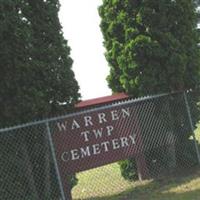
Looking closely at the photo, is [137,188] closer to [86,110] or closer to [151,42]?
[86,110]

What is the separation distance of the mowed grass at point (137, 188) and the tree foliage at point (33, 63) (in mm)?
2042

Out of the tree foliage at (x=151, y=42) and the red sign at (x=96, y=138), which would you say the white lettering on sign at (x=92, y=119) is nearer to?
the red sign at (x=96, y=138)

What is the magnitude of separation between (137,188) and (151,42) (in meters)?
3.05

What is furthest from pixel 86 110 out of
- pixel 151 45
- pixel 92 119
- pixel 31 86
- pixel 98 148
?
pixel 151 45

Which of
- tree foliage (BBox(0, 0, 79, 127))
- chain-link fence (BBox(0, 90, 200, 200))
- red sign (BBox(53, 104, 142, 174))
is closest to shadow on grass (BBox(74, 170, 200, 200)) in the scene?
chain-link fence (BBox(0, 90, 200, 200))

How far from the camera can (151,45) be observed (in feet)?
44.8

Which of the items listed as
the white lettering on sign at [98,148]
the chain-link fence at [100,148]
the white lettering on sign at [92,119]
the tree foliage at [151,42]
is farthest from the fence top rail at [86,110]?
the white lettering on sign at [98,148]

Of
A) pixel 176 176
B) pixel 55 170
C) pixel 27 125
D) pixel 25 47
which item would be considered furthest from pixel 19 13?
pixel 176 176

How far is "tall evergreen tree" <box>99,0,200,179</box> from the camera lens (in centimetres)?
1377

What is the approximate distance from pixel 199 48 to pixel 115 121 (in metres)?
2.91

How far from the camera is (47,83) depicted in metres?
11.8

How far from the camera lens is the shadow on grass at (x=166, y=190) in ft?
37.8

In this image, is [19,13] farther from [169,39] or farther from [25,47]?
[169,39]

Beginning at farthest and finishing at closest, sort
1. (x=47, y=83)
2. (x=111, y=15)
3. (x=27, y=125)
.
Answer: (x=111, y=15) < (x=47, y=83) < (x=27, y=125)
